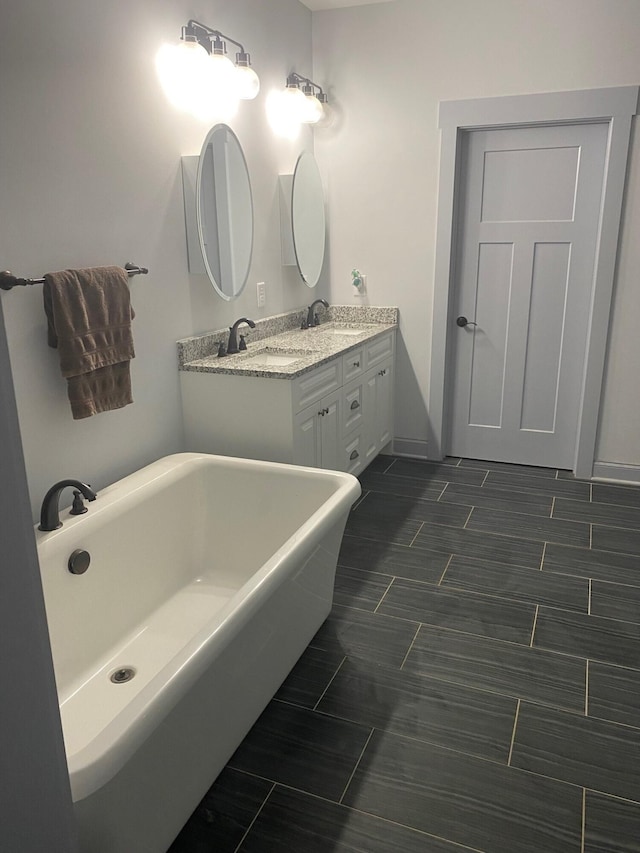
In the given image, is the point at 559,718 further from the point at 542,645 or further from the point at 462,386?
the point at 462,386

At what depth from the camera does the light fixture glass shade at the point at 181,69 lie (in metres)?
2.71

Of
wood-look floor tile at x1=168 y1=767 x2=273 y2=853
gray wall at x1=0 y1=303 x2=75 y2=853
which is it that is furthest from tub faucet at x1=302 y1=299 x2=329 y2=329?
gray wall at x1=0 y1=303 x2=75 y2=853

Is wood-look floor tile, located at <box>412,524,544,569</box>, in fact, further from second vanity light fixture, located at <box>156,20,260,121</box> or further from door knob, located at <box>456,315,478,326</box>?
second vanity light fixture, located at <box>156,20,260,121</box>

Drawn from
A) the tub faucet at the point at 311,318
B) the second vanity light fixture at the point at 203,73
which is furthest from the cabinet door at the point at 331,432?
the second vanity light fixture at the point at 203,73

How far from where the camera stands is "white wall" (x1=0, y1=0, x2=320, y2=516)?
2.09m

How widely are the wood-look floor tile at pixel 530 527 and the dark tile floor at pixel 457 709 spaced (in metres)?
0.01

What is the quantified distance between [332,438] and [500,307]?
1.50 metres

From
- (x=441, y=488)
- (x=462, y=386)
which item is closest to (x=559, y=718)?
(x=441, y=488)

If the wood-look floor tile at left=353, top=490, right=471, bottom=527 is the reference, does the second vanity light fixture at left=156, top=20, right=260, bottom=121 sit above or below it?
above

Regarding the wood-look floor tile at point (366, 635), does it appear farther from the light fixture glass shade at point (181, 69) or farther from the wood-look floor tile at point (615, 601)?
the light fixture glass shade at point (181, 69)

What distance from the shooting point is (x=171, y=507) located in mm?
2635

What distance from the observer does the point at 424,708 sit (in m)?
2.16

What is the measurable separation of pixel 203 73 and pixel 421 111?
1558mm

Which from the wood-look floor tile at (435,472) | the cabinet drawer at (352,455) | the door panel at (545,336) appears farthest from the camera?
the wood-look floor tile at (435,472)
